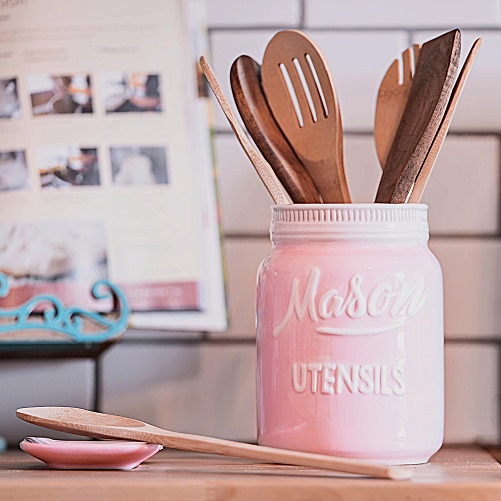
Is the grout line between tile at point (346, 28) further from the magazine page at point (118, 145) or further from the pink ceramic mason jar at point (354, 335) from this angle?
the pink ceramic mason jar at point (354, 335)

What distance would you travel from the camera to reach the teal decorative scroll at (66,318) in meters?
0.81

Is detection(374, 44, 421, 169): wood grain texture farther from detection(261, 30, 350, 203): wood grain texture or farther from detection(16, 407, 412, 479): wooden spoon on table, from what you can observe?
detection(16, 407, 412, 479): wooden spoon on table

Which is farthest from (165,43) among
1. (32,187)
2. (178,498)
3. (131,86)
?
(178,498)

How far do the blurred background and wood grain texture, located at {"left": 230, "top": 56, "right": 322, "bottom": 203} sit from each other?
18 cm

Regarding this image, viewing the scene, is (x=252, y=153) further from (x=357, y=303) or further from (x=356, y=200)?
(x=356, y=200)

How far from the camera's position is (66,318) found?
2.68 feet

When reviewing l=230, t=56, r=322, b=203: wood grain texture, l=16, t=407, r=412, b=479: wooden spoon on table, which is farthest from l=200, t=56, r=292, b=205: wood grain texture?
l=16, t=407, r=412, b=479: wooden spoon on table

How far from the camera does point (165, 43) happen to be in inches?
34.1

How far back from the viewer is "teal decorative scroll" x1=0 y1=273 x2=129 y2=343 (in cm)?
81

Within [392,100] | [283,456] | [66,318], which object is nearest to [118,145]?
[66,318]

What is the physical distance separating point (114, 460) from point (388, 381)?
200 mm

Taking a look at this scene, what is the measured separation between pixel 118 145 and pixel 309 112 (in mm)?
246

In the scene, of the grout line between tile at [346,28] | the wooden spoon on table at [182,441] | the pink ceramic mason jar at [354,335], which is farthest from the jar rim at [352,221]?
the grout line between tile at [346,28]

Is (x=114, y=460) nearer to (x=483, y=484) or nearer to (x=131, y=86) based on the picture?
(x=483, y=484)
